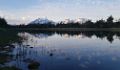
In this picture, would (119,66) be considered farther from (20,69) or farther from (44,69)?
(20,69)

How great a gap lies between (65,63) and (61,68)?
3.42 m

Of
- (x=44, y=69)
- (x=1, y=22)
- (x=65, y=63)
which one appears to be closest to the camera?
(x=44, y=69)

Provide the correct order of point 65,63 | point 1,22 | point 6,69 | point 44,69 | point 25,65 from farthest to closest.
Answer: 1. point 1,22
2. point 65,63
3. point 25,65
4. point 44,69
5. point 6,69

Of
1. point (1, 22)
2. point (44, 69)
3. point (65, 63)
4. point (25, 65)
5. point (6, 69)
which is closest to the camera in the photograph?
point (6, 69)

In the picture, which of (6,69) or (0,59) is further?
(0,59)

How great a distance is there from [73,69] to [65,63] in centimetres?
387

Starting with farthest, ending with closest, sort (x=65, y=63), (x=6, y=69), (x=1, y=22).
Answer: (x=1, y=22)
(x=65, y=63)
(x=6, y=69)

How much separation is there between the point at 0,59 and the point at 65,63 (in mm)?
9863

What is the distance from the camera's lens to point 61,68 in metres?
27.0

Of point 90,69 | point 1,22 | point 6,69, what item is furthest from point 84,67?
point 1,22

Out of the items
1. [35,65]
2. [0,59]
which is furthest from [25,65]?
[0,59]

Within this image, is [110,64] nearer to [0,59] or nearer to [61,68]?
[61,68]

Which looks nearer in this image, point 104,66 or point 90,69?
point 90,69

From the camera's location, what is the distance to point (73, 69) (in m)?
26.6
